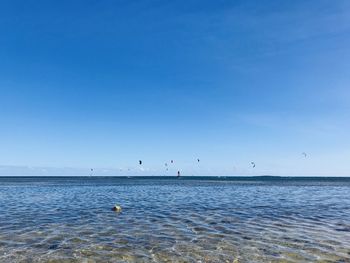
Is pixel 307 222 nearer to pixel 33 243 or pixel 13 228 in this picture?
pixel 33 243

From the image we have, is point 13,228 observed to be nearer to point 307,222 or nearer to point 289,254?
point 289,254

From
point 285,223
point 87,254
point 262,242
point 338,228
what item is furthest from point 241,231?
point 87,254

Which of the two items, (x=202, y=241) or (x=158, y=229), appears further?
(x=158, y=229)

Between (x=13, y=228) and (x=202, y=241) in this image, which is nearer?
(x=202, y=241)

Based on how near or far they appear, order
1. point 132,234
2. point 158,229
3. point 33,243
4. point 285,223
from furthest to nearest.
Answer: point 285,223 < point 158,229 < point 132,234 < point 33,243

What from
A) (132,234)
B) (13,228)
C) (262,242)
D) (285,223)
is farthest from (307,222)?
(13,228)

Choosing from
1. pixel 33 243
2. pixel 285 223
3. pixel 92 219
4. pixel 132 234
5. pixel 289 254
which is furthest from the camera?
pixel 92 219

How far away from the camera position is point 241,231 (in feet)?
69.2

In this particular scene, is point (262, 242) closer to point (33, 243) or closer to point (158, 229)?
point (158, 229)

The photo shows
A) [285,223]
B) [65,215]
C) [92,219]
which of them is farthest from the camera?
[65,215]

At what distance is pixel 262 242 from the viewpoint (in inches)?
703

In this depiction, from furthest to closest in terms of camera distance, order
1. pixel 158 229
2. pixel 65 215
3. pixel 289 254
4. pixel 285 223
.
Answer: pixel 65 215
pixel 285 223
pixel 158 229
pixel 289 254

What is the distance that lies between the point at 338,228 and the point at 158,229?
1117 cm

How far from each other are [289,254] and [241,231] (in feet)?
19.0
